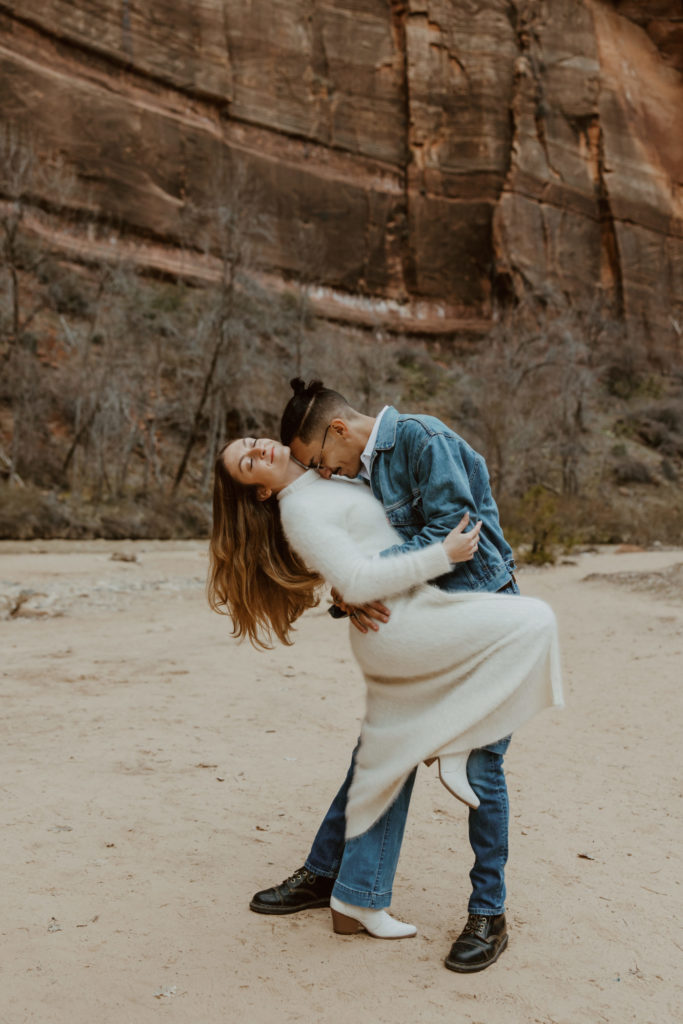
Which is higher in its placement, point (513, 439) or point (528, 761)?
point (513, 439)

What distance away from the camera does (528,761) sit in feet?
16.3

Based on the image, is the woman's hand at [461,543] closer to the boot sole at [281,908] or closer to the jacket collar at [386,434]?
the jacket collar at [386,434]

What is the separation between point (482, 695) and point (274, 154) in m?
37.1

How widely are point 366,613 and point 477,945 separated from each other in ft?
3.39

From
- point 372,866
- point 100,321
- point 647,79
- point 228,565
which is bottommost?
point 372,866

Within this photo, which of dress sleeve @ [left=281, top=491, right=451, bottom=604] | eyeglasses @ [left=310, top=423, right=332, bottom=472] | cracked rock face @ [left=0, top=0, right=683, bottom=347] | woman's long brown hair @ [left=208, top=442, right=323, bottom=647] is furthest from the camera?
cracked rock face @ [left=0, top=0, right=683, bottom=347]

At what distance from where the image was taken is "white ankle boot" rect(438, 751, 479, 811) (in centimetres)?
248

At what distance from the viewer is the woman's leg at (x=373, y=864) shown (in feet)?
8.62

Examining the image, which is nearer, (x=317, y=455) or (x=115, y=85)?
(x=317, y=455)

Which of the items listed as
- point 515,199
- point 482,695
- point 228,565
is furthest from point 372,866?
point 515,199

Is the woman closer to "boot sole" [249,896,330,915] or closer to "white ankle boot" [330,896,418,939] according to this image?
"white ankle boot" [330,896,418,939]

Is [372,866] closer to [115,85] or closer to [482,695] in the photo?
[482,695]

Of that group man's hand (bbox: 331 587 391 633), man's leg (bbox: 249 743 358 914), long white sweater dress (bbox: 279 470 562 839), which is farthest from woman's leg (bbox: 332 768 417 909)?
man's hand (bbox: 331 587 391 633)

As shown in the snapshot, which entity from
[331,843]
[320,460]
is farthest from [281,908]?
[320,460]
